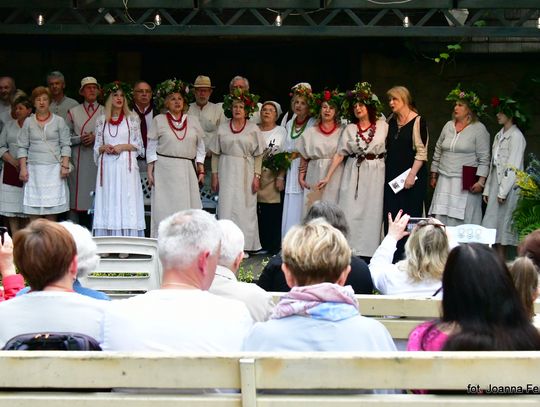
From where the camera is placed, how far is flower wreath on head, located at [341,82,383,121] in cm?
998

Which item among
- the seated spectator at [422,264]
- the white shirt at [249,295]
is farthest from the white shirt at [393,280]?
the white shirt at [249,295]

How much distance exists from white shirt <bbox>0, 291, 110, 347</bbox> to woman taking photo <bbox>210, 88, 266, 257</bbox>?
673 centimetres

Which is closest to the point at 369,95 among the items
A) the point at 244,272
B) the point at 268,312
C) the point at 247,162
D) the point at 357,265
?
the point at 247,162

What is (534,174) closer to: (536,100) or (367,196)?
(367,196)

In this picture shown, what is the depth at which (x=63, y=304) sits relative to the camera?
3.78m

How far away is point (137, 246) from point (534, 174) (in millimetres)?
4327

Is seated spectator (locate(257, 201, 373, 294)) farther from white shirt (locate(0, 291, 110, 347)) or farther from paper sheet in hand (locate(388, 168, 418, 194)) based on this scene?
paper sheet in hand (locate(388, 168, 418, 194))

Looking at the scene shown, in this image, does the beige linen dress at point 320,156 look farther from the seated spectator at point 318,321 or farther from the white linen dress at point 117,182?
the seated spectator at point 318,321

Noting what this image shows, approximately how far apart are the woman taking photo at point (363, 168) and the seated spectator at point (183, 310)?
6.28m

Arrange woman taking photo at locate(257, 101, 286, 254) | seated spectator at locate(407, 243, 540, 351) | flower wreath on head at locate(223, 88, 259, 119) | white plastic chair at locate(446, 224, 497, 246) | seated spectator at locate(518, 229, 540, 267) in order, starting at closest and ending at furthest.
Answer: seated spectator at locate(407, 243, 540, 351) → seated spectator at locate(518, 229, 540, 267) → white plastic chair at locate(446, 224, 497, 246) → flower wreath on head at locate(223, 88, 259, 119) → woman taking photo at locate(257, 101, 286, 254)

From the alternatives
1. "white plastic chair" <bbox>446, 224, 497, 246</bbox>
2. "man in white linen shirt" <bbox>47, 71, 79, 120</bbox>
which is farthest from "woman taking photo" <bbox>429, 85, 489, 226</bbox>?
"white plastic chair" <bbox>446, 224, 497, 246</bbox>

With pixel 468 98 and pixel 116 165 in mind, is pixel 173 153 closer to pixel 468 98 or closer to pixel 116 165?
pixel 116 165

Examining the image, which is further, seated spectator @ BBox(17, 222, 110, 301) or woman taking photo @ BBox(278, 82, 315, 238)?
woman taking photo @ BBox(278, 82, 315, 238)

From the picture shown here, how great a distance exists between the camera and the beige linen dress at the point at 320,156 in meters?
10.3
